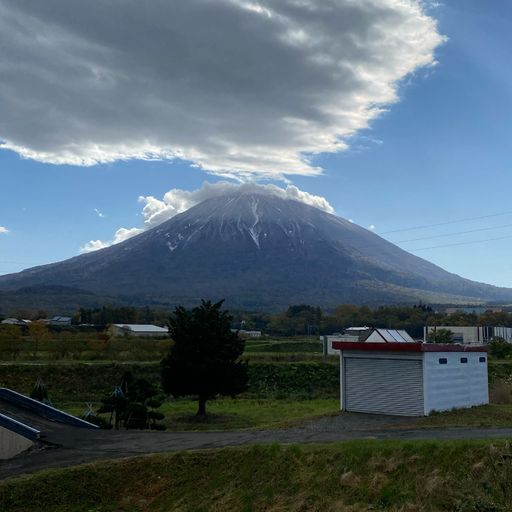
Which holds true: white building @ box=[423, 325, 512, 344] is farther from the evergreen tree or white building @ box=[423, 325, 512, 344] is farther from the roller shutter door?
the roller shutter door

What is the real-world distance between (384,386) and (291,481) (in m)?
12.8

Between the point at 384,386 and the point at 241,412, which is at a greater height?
the point at 384,386

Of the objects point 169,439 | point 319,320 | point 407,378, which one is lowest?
point 169,439

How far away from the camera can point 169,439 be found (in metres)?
20.3

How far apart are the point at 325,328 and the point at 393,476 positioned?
400 feet

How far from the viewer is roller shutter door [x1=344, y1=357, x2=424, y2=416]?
83.1ft

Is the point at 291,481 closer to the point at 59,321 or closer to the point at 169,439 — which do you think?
the point at 169,439

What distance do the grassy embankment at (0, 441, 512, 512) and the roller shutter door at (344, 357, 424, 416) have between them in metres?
10.5

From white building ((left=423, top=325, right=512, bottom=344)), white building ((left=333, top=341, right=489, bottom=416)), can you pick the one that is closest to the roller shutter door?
white building ((left=333, top=341, right=489, bottom=416))

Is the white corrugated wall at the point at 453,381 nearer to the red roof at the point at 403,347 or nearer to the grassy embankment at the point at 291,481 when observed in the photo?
the red roof at the point at 403,347

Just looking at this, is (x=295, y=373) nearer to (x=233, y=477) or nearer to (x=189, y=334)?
(x=189, y=334)

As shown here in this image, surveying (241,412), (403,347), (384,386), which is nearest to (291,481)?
(403,347)

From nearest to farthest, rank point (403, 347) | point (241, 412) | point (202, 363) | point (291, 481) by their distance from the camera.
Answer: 1. point (291, 481)
2. point (403, 347)
3. point (202, 363)
4. point (241, 412)

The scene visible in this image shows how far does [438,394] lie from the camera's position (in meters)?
25.8
